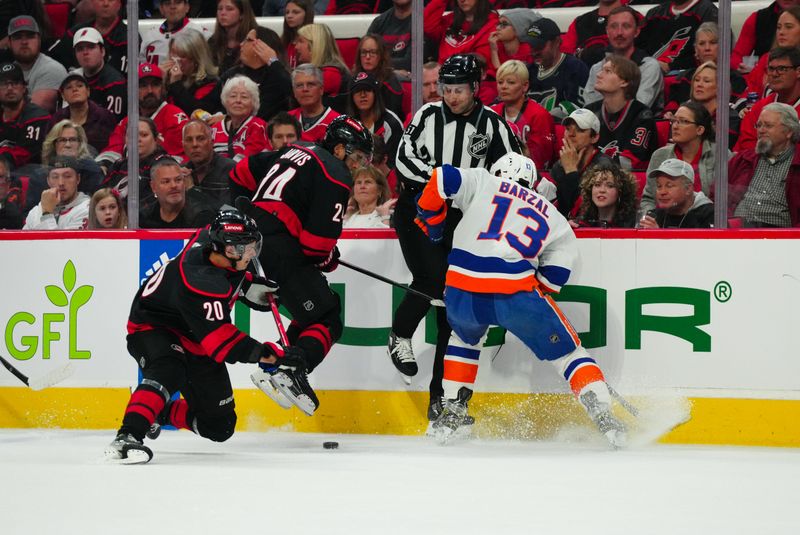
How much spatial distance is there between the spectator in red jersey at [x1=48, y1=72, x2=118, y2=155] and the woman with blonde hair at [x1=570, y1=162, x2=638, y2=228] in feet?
7.05

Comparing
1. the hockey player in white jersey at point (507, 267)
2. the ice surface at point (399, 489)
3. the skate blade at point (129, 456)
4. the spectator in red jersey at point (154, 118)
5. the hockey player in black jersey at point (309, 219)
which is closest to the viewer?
the ice surface at point (399, 489)

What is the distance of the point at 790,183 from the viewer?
4.53 meters

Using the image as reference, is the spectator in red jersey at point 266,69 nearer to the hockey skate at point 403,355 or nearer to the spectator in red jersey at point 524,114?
the spectator in red jersey at point 524,114

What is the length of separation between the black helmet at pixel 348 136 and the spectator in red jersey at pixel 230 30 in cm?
108

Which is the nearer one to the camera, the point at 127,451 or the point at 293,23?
the point at 127,451

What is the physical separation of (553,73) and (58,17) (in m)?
2.42

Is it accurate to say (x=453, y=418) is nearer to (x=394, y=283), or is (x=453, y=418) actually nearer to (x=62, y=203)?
(x=394, y=283)

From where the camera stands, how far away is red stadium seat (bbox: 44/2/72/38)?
568 cm

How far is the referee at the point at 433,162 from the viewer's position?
4672 mm

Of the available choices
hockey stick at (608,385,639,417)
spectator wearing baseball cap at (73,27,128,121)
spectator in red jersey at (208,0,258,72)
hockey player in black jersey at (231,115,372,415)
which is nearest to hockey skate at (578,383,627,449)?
hockey stick at (608,385,639,417)

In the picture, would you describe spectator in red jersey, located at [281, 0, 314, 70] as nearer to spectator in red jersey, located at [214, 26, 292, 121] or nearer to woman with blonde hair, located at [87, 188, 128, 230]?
spectator in red jersey, located at [214, 26, 292, 121]

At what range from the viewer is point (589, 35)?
4969 mm

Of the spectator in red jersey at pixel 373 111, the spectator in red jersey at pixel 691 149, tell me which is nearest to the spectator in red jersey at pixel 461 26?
the spectator in red jersey at pixel 373 111

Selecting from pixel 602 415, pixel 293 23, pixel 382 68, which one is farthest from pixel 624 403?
pixel 293 23
